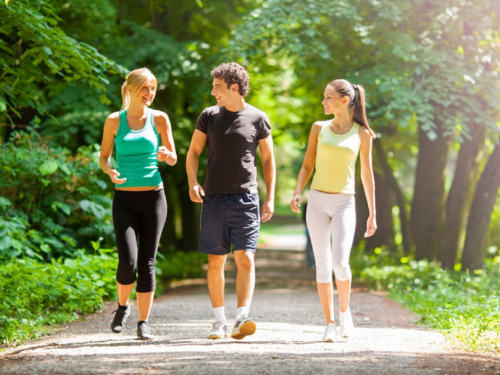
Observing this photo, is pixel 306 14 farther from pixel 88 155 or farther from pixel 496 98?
pixel 88 155

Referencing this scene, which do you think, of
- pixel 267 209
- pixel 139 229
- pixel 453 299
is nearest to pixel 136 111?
pixel 139 229

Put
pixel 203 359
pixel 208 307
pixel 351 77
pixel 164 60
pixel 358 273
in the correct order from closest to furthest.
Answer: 1. pixel 203 359
2. pixel 208 307
3. pixel 351 77
4. pixel 164 60
5. pixel 358 273

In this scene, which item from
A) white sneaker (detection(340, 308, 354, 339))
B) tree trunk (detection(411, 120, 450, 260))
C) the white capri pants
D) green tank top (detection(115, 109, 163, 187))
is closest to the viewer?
green tank top (detection(115, 109, 163, 187))

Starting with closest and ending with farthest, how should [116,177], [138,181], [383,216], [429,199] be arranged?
[116,177] → [138,181] → [429,199] → [383,216]

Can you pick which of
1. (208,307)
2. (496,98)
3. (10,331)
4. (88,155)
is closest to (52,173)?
(88,155)

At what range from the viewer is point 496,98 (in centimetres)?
1208

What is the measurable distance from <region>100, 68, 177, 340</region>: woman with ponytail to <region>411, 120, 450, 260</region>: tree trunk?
9542 millimetres

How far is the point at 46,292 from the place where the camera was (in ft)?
24.6

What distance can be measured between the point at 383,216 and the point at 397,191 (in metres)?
2.18

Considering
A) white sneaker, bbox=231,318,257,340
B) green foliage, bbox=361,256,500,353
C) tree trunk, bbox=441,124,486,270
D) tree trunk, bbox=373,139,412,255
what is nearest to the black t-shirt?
white sneaker, bbox=231,318,257,340

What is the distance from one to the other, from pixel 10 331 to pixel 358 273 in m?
10.8

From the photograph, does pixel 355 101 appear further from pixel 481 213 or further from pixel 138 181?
pixel 481 213

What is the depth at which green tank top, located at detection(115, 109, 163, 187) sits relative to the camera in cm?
562

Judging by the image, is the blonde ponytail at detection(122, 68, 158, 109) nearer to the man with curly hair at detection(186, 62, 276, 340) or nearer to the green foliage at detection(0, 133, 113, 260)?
the man with curly hair at detection(186, 62, 276, 340)
